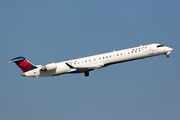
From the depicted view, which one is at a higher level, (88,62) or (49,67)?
(88,62)

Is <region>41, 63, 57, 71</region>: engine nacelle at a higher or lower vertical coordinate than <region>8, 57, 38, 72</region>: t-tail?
lower

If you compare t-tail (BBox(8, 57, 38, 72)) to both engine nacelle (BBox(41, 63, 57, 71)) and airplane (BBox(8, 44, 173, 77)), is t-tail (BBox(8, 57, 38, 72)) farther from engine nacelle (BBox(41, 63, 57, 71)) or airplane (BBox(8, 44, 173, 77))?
engine nacelle (BBox(41, 63, 57, 71))

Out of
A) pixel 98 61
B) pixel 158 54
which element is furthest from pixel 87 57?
pixel 158 54

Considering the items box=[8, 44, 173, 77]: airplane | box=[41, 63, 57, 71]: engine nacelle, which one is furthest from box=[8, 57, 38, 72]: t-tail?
box=[41, 63, 57, 71]: engine nacelle

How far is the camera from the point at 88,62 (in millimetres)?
40812

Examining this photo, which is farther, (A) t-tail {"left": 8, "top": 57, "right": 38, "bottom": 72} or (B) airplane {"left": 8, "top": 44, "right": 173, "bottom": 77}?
(A) t-tail {"left": 8, "top": 57, "right": 38, "bottom": 72}

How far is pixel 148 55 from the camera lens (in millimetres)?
41688

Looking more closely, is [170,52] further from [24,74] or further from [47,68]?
[24,74]

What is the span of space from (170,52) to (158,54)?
6.76ft

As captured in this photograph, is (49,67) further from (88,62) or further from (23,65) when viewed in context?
(88,62)

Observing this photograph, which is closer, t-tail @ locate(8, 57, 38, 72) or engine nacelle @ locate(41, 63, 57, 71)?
engine nacelle @ locate(41, 63, 57, 71)

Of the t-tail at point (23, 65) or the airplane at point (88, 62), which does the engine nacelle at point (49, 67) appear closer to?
the airplane at point (88, 62)

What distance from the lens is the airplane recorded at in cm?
4059

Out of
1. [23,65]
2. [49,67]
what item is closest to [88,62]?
[49,67]
